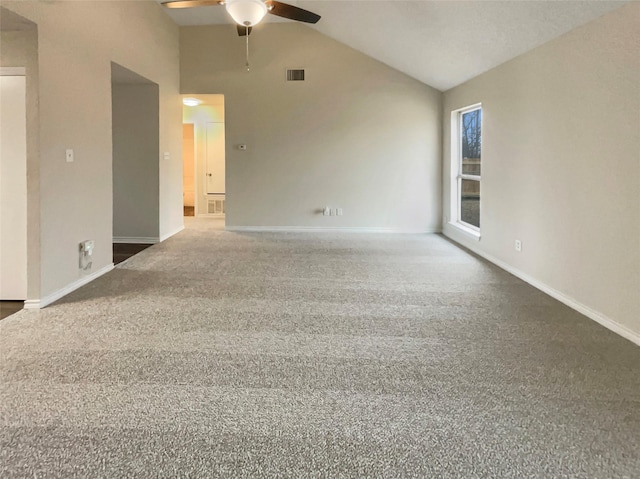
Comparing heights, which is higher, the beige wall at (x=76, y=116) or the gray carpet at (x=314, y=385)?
the beige wall at (x=76, y=116)

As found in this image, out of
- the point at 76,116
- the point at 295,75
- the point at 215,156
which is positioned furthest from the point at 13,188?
the point at 215,156

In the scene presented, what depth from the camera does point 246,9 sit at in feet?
12.1

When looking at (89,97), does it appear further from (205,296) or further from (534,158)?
(534,158)

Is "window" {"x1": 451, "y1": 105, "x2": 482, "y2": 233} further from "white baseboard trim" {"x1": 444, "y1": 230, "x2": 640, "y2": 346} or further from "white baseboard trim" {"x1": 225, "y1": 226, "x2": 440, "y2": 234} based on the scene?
"white baseboard trim" {"x1": 444, "y1": 230, "x2": 640, "y2": 346}

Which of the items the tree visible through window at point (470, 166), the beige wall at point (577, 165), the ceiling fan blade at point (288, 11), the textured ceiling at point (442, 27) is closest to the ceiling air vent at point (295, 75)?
the textured ceiling at point (442, 27)

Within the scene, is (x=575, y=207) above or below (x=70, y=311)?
above

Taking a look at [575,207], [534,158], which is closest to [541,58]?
[534,158]

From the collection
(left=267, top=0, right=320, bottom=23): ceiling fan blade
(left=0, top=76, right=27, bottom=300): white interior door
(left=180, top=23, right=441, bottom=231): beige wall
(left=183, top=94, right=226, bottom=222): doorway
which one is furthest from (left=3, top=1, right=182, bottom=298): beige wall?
(left=183, top=94, right=226, bottom=222): doorway

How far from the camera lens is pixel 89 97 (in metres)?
4.35

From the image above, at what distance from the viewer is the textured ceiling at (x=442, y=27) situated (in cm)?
375

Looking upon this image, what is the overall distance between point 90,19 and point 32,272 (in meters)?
2.51

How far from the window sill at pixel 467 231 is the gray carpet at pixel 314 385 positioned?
1.90m

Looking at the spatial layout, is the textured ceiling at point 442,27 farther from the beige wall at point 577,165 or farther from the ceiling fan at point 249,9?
the ceiling fan at point 249,9

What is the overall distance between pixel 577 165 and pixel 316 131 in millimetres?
4790
